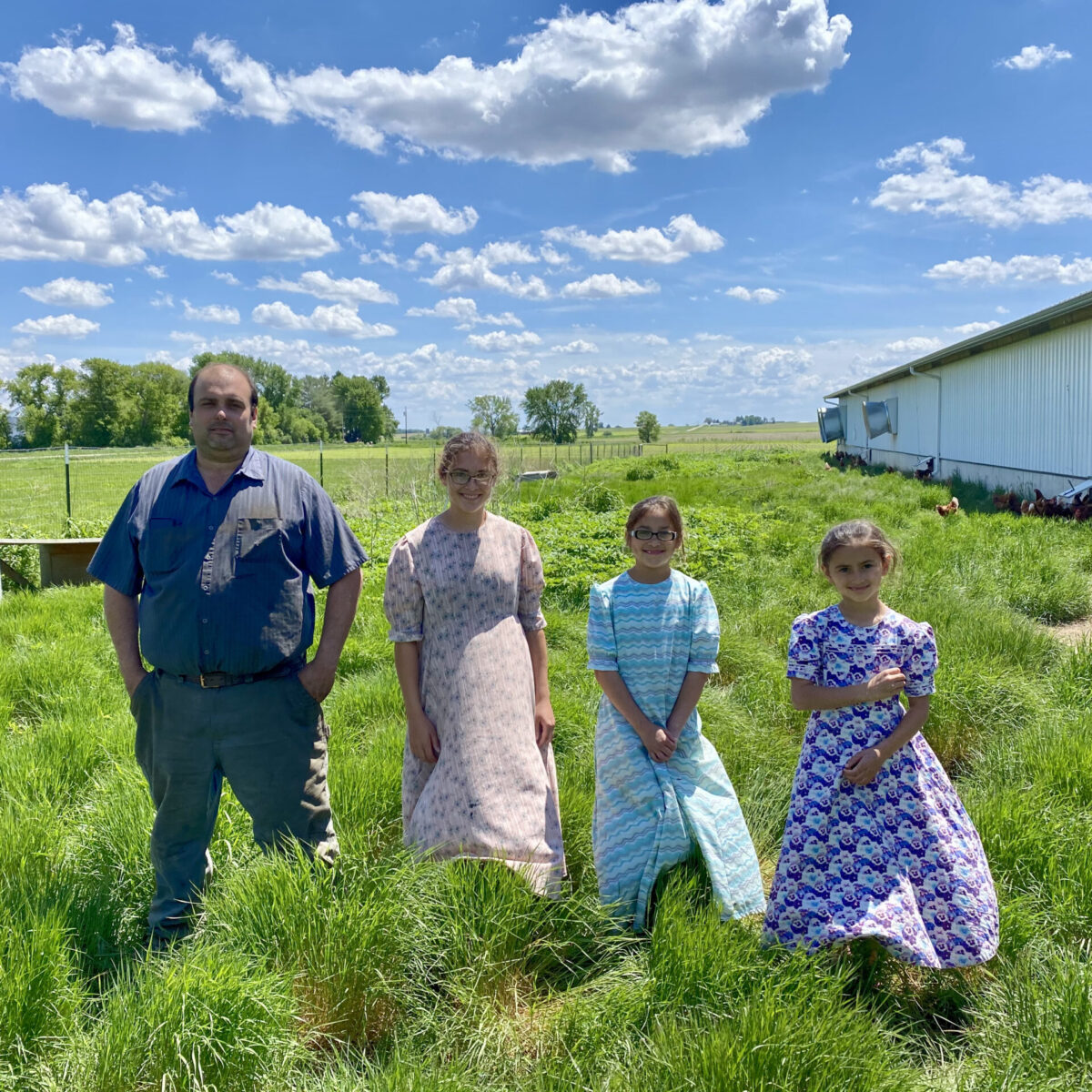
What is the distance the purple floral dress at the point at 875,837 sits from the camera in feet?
8.07

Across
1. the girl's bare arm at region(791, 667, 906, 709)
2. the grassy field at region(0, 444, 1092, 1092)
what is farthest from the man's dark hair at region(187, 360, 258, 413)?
the girl's bare arm at region(791, 667, 906, 709)

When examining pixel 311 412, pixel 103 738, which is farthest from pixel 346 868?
pixel 311 412

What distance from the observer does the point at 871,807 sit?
2635 mm

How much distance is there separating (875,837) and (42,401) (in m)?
87.6

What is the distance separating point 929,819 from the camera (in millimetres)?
2590

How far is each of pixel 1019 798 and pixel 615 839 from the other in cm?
171

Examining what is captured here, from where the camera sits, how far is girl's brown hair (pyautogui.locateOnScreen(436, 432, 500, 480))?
278cm

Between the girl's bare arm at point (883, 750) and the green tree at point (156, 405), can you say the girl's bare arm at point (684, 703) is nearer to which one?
the girl's bare arm at point (883, 750)

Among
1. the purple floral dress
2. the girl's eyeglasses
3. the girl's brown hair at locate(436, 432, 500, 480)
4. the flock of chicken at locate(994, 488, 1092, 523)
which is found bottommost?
the purple floral dress

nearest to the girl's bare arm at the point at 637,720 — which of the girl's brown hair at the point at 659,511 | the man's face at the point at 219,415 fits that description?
the girl's brown hair at the point at 659,511

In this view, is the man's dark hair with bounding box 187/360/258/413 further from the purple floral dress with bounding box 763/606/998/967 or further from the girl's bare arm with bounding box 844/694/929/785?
the girl's bare arm with bounding box 844/694/929/785

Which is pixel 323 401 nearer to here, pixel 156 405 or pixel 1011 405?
pixel 156 405

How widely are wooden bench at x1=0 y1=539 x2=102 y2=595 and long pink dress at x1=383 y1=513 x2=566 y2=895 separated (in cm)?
811

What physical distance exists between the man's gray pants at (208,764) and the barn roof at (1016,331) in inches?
574
